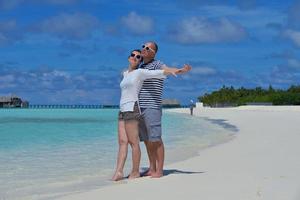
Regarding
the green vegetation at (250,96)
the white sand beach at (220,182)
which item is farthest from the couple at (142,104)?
the green vegetation at (250,96)

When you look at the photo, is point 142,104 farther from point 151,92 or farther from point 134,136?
point 134,136

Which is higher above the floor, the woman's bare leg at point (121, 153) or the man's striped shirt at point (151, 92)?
the man's striped shirt at point (151, 92)

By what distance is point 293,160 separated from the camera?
952 centimetres

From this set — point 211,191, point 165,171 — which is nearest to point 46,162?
point 165,171

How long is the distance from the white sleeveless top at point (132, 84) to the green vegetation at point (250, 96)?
244 feet

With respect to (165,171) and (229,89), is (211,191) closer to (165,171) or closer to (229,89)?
(165,171)

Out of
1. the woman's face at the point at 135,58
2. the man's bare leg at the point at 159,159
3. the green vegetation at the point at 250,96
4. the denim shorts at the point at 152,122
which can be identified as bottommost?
the man's bare leg at the point at 159,159

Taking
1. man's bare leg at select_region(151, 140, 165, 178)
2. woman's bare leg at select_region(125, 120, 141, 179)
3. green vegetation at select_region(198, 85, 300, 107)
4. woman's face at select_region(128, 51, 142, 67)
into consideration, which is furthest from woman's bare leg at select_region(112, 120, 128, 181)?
green vegetation at select_region(198, 85, 300, 107)

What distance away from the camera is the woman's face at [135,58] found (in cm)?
747

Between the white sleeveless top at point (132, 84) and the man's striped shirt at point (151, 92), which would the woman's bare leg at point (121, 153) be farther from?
the man's striped shirt at point (151, 92)

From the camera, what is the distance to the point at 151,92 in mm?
7480

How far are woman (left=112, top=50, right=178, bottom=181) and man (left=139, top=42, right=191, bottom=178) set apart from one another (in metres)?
0.10

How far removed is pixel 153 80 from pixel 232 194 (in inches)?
80.0

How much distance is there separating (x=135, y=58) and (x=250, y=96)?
97.0 meters
